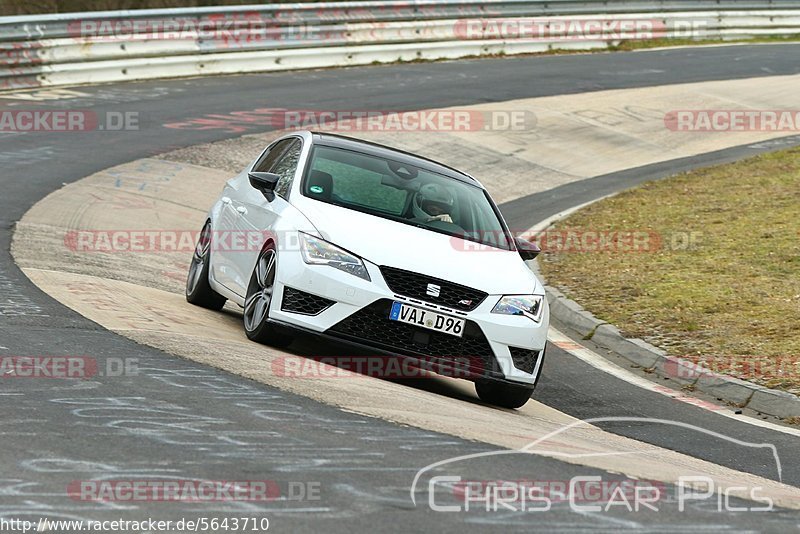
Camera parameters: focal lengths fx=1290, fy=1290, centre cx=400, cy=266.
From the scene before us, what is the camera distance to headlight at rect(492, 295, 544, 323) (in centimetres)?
862

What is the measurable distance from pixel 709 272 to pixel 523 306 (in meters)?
5.72

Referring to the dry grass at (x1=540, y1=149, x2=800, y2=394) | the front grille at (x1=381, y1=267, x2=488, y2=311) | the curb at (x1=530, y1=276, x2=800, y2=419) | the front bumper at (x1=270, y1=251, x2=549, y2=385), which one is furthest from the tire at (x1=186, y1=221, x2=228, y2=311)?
the dry grass at (x1=540, y1=149, x2=800, y2=394)

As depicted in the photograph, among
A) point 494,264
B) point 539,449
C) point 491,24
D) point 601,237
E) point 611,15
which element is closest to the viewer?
point 539,449

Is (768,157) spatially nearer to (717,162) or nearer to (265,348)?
(717,162)

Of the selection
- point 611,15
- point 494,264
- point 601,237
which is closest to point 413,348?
point 494,264

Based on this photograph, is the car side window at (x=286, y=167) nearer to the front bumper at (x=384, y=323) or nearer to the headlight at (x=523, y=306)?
the front bumper at (x=384, y=323)

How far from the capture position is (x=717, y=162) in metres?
22.4

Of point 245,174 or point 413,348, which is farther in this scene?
point 245,174

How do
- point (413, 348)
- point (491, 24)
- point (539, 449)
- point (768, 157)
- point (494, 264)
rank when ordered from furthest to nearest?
point (491, 24) → point (768, 157) → point (494, 264) → point (413, 348) → point (539, 449)

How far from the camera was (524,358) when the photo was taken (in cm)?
872

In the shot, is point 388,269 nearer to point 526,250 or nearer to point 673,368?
point 526,250

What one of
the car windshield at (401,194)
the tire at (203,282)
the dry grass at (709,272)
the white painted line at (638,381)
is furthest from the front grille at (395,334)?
the dry grass at (709,272)

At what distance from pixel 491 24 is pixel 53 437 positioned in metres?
27.1

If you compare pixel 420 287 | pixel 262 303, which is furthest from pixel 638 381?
pixel 262 303
